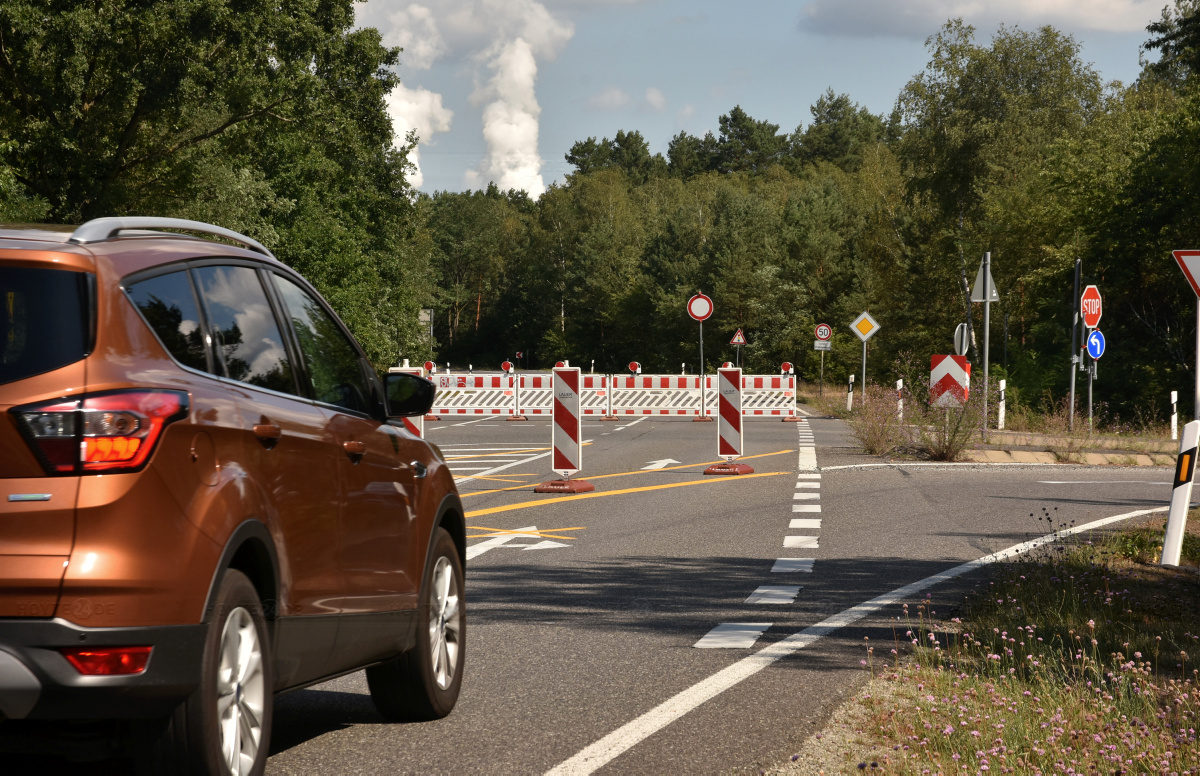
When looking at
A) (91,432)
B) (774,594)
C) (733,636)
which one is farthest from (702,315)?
(91,432)

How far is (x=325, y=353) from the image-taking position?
5.05m

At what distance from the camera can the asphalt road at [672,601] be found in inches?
207

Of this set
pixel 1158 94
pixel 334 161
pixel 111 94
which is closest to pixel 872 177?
pixel 1158 94

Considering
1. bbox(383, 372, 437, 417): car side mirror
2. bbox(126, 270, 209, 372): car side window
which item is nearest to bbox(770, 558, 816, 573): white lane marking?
bbox(383, 372, 437, 417): car side mirror

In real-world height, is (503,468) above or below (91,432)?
below

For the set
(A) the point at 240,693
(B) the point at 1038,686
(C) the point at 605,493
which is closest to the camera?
(A) the point at 240,693

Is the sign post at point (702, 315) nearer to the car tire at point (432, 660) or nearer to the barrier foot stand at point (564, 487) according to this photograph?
the barrier foot stand at point (564, 487)

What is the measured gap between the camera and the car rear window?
343 centimetres

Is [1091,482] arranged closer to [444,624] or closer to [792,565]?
Result: [792,565]

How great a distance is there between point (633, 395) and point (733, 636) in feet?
99.9

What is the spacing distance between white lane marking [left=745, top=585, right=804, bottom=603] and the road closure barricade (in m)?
27.1

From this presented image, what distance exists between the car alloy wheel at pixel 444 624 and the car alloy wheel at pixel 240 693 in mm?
1589

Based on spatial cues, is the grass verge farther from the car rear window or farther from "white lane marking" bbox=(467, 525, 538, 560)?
"white lane marking" bbox=(467, 525, 538, 560)

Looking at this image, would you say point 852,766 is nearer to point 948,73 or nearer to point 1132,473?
point 1132,473
